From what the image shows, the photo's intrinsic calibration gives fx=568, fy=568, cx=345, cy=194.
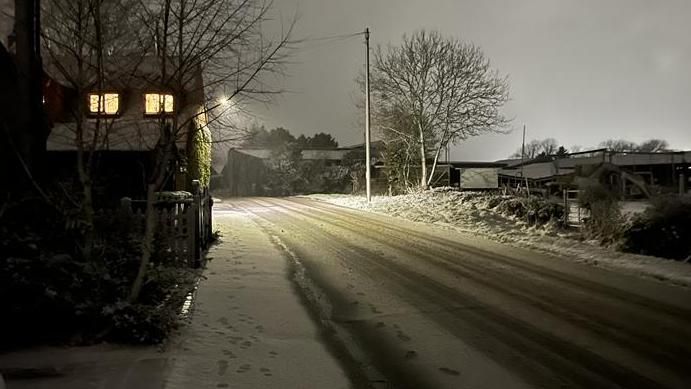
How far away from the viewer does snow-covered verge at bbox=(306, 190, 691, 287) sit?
10.5m

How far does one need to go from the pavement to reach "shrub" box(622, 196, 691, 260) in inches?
324

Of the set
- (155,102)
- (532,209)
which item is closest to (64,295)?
(155,102)

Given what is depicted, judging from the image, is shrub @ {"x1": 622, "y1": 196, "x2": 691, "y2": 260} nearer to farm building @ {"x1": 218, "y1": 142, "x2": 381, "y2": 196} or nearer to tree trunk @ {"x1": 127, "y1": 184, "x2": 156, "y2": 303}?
tree trunk @ {"x1": 127, "y1": 184, "x2": 156, "y2": 303}

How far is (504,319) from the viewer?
6.93m

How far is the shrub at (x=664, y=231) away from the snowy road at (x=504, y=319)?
2066mm

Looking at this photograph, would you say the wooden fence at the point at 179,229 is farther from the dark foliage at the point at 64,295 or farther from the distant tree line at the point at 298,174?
the distant tree line at the point at 298,174

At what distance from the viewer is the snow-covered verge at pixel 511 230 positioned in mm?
10500

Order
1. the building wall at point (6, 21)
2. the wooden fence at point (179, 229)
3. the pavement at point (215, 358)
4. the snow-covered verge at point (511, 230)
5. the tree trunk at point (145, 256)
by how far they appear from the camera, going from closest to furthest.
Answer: the pavement at point (215, 358), the tree trunk at point (145, 256), the building wall at point (6, 21), the wooden fence at point (179, 229), the snow-covered verge at point (511, 230)

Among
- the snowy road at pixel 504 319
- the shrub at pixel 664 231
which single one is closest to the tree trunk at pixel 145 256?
the snowy road at pixel 504 319

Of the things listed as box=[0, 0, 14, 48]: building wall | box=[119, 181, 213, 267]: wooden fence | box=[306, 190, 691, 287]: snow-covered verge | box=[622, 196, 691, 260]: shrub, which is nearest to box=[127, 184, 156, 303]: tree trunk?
box=[119, 181, 213, 267]: wooden fence

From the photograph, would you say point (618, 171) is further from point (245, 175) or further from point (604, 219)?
point (245, 175)

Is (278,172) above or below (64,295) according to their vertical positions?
above

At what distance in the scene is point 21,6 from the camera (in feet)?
21.3

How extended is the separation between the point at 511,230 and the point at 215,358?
13.3m
